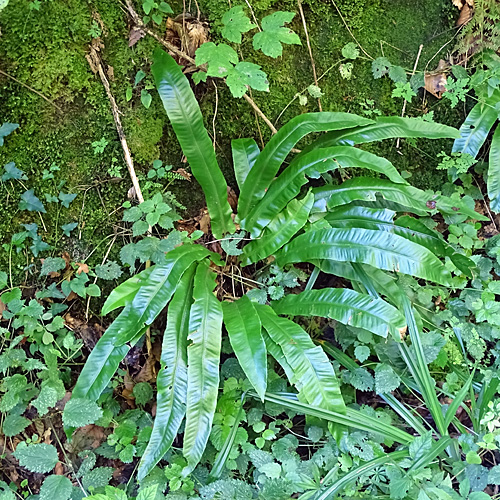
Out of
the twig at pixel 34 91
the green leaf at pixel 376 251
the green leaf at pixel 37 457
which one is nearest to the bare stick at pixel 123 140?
the twig at pixel 34 91

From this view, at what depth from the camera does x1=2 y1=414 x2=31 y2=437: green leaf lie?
1.83 meters

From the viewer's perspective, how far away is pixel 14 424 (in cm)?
184

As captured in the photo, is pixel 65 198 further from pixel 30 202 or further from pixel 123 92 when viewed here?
pixel 123 92

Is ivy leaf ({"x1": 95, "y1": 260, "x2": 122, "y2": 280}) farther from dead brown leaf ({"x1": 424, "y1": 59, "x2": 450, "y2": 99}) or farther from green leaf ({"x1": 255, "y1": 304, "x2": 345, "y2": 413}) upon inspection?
dead brown leaf ({"x1": 424, "y1": 59, "x2": 450, "y2": 99})

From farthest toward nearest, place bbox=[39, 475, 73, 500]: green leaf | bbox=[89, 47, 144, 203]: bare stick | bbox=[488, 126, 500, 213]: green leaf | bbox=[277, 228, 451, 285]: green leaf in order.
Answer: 1. bbox=[488, 126, 500, 213]: green leaf
2. bbox=[89, 47, 144, 203]: bare stick
3. bbox=[277, 228, 451, 285]: green leaf
4. bbox=[39, 475, 73, 500]: green leaf

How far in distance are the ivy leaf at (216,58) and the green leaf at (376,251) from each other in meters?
0.88

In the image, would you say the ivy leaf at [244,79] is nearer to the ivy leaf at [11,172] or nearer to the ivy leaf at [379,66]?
the ivy leaf at [379,66]

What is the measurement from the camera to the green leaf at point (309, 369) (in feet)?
5.90

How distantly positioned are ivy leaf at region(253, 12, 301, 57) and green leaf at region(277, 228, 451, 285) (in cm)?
89

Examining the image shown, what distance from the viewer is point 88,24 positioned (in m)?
2.06

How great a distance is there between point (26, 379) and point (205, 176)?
1255mm

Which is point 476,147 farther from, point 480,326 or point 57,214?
point 57,214

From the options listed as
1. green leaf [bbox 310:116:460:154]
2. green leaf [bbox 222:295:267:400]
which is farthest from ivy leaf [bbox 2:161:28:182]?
green leaf [bbox 310:116:460:154]

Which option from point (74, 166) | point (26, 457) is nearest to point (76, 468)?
point (26, 457)
